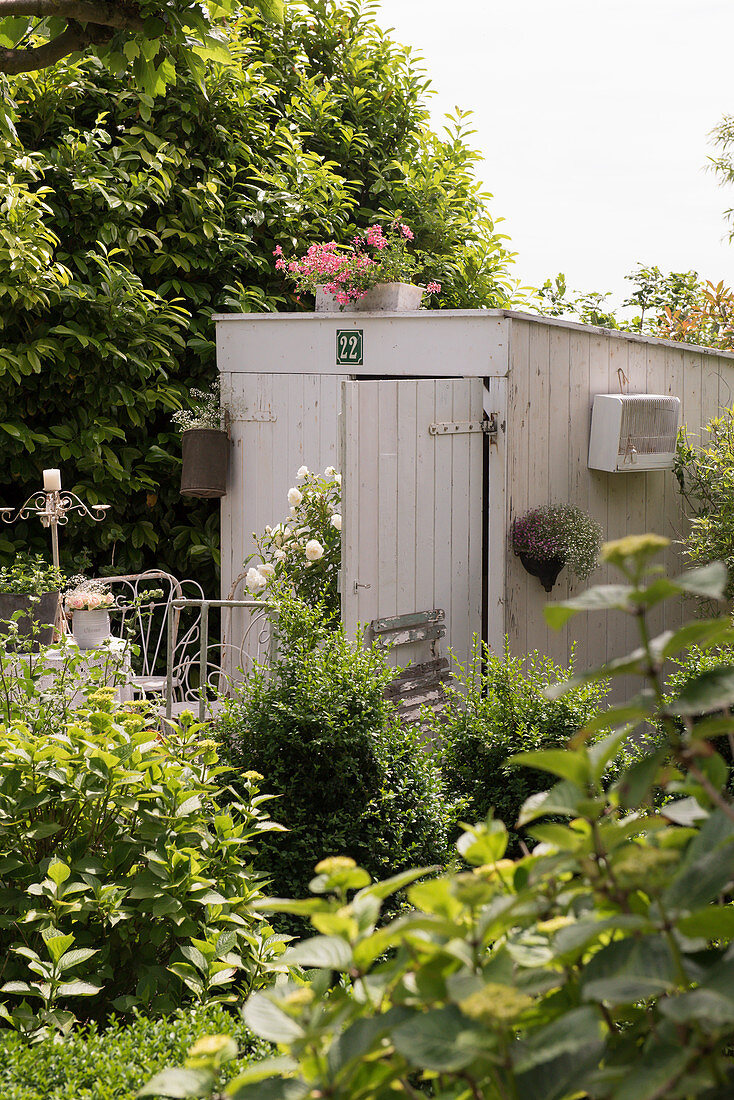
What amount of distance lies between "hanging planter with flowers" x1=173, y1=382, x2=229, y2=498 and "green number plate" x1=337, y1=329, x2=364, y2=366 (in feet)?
3.19

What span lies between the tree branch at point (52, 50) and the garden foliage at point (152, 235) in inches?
89.5

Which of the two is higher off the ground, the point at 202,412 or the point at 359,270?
the point at 359,270

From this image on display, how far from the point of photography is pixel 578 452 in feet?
17.7

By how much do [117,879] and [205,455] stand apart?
4.08 m

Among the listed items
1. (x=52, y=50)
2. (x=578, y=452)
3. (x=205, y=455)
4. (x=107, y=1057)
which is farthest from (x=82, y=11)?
(x=578, y=452)

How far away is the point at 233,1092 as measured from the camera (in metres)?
0.78

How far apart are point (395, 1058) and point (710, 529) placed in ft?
17.2

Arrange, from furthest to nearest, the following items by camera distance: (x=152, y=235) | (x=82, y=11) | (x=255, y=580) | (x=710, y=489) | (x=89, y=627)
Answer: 1. (x=152, y=235)
2. (x=710, y=489)
3. (x=255, y=580)
4. (x=89, y=627)
5. (x=82, y=11)

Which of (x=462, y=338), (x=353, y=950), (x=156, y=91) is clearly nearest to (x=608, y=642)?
(x=462, y=338)

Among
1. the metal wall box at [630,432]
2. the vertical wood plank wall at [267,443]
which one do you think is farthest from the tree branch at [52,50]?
the metal wall box at [630,432]

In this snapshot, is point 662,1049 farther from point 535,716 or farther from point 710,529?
point 710,529

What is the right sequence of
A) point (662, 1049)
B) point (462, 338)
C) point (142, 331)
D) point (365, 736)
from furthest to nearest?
point (142, 331)
point (462, 338)
point (365, 736)
point (662, 1049)

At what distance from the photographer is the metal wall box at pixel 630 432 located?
5.34 metres

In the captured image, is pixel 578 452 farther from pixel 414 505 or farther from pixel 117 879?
pixel 117 879
